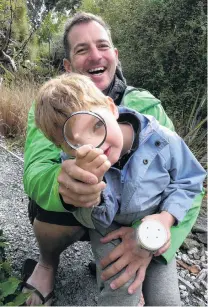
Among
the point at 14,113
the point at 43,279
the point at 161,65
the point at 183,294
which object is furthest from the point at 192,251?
the point at 161,65

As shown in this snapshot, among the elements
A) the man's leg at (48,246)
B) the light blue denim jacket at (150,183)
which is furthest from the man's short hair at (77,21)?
the man's leg at (48,246)

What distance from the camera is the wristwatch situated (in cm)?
193

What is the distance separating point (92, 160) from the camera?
1405mm

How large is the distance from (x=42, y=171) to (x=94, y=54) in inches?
38.7

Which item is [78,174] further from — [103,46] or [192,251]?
[192,251]

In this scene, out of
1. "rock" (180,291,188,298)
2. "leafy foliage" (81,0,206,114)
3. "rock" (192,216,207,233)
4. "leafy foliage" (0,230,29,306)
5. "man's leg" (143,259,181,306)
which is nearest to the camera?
"leafy foliage" (0,230,29,306)

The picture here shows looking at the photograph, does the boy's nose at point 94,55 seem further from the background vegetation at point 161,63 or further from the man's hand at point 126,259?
the background vegetation at point 161,63

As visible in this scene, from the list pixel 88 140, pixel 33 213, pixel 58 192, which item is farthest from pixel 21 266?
pixel 88 140

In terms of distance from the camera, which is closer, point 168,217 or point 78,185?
point 78,185

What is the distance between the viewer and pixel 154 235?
1939mm

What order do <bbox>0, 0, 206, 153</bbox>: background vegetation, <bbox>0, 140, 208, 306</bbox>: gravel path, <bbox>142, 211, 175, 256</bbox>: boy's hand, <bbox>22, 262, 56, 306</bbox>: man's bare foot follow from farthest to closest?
1. <bbox>0, 0, 206, 153</bbox>: background vegetation
2. <bbox>0, 140, 208, 306</bbox>: gravel path
3. <bbox>22, 262, 56, 306</bbox>: man's bare foot
4. <bbox>142, 211, 175, 256</bbox>: boy's hand

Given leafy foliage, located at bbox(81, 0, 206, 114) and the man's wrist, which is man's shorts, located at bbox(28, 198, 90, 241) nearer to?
the man's wrist

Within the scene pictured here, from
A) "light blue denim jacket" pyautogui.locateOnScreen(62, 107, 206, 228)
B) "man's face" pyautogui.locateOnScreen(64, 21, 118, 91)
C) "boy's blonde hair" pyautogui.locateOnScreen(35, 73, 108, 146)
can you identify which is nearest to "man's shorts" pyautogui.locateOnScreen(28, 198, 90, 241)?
"light blue denim jacket" pyautogui.locateOnScreen(62, 107, 206, 228)

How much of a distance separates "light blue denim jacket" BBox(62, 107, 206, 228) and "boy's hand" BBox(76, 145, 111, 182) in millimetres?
415
